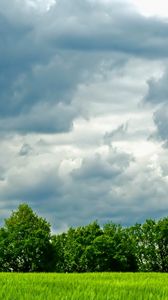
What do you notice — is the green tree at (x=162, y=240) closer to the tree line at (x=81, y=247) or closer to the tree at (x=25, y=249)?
the tree line at (x=81, y=247)

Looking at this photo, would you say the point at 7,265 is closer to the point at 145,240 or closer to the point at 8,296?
the point at 145,240

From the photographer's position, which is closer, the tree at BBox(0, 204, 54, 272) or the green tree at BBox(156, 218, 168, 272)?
the tree at BBox(0, 204, 54, 272)

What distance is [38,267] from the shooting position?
72500 mm

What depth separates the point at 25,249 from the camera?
243ft

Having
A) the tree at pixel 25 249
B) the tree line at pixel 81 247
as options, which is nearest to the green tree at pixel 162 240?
the tree line at pixel 81 247

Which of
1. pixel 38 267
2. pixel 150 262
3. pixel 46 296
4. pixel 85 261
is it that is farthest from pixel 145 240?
pixel 46 296

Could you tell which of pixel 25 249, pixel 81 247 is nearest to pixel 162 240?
pixel 81 247

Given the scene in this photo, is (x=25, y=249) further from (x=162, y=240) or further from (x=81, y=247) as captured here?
(x=162, y=240)

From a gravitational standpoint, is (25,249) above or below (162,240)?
below

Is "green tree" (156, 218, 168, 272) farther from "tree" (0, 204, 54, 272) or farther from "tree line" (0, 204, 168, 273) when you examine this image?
"tree" (0, 204, 54, 272)

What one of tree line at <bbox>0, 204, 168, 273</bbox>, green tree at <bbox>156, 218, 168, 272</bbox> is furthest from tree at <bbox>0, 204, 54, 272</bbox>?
green tree at <bbox>156, 218, 168, 272</bbox>

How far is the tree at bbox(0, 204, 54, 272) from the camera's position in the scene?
240ft

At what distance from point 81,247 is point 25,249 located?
7037 millimetres

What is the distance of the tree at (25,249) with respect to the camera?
240 ft
